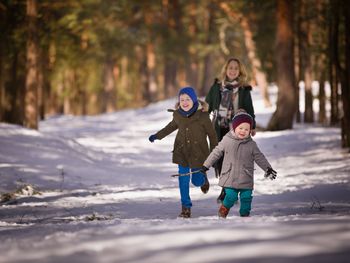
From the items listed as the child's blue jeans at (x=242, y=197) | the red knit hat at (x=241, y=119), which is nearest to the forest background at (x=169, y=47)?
the red knit hat at (x=241, y=119)

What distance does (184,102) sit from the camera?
7824mm

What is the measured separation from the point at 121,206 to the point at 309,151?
8149 millimetres

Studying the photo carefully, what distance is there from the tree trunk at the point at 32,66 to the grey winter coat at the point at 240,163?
46.2 ft

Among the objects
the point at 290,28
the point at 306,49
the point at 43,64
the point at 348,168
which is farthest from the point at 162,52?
the point at 348,168

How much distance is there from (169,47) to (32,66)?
2422cm

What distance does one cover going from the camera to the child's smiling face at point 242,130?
675cm

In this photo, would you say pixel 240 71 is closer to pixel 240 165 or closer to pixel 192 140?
pixel 192 140

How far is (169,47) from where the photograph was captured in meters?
43.1

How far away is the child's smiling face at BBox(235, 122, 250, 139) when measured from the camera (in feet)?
22.2

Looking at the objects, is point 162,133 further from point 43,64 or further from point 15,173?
point 43,64

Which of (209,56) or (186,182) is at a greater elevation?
(209,56)

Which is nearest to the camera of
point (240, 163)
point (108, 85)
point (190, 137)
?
point (240, 163)

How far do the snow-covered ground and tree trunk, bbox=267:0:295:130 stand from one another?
113 centimetres

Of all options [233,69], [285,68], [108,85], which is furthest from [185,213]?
[108,85]
